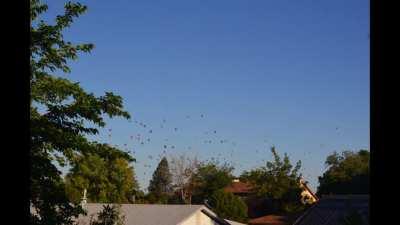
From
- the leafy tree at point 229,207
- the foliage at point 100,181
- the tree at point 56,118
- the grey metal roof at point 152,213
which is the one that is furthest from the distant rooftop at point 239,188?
the tree at point 56,118

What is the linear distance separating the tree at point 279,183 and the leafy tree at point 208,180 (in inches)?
155

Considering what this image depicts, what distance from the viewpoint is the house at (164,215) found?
36.1 metres

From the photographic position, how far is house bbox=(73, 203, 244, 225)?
36094mm

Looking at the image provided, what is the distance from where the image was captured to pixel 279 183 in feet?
200

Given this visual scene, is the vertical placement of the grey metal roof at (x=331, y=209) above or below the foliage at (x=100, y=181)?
below

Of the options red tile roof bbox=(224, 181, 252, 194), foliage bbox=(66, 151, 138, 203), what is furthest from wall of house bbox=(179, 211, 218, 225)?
red tile roof bbox=(224, 181, 252, 194)

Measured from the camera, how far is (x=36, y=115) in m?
17.3

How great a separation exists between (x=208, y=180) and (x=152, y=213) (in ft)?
98.7

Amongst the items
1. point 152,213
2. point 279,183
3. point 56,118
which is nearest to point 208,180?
point 279,183

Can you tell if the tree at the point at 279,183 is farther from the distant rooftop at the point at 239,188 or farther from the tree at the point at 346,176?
the distant rooftop at the point at 239,188

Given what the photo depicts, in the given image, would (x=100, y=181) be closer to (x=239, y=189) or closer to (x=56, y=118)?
(x=239, y=189)
